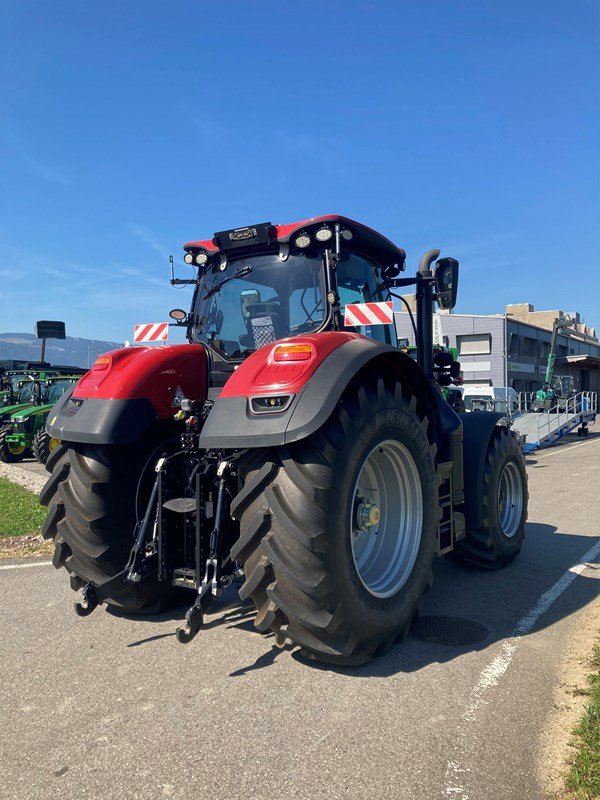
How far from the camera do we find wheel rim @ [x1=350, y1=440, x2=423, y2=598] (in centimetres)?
370

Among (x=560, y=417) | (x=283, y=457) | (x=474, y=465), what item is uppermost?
(x=283, y=457)

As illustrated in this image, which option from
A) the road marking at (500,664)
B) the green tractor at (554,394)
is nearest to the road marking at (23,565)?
the road marking at (500,664)

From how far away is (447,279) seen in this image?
4867 mm

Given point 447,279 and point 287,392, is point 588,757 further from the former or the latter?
point 447,279

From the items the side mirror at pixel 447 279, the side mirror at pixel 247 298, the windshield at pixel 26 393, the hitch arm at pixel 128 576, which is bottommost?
the hitch arm at pixel 128 576

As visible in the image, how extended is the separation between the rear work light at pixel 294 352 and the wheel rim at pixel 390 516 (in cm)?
80

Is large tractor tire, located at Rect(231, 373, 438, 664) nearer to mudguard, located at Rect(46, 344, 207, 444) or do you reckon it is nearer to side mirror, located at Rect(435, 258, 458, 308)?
mudguard, located at Rect(46, 344, 207, 444)

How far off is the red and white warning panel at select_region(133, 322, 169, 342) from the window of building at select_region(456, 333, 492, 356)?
37954 millimetres

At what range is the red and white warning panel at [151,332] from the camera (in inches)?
196

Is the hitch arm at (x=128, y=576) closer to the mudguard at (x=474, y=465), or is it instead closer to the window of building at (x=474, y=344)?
the mudguard at (x=474, y=465)

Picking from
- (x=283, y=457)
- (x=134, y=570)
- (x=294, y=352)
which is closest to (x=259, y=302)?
(x=294, y=352)

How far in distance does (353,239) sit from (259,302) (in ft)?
2.57

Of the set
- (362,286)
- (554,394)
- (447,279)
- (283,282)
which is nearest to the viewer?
(283,282)

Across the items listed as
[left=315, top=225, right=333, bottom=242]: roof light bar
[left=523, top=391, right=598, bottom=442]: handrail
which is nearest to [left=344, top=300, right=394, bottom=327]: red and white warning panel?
[left=315, top=225, right=333, bottom=242]: roof light bar
